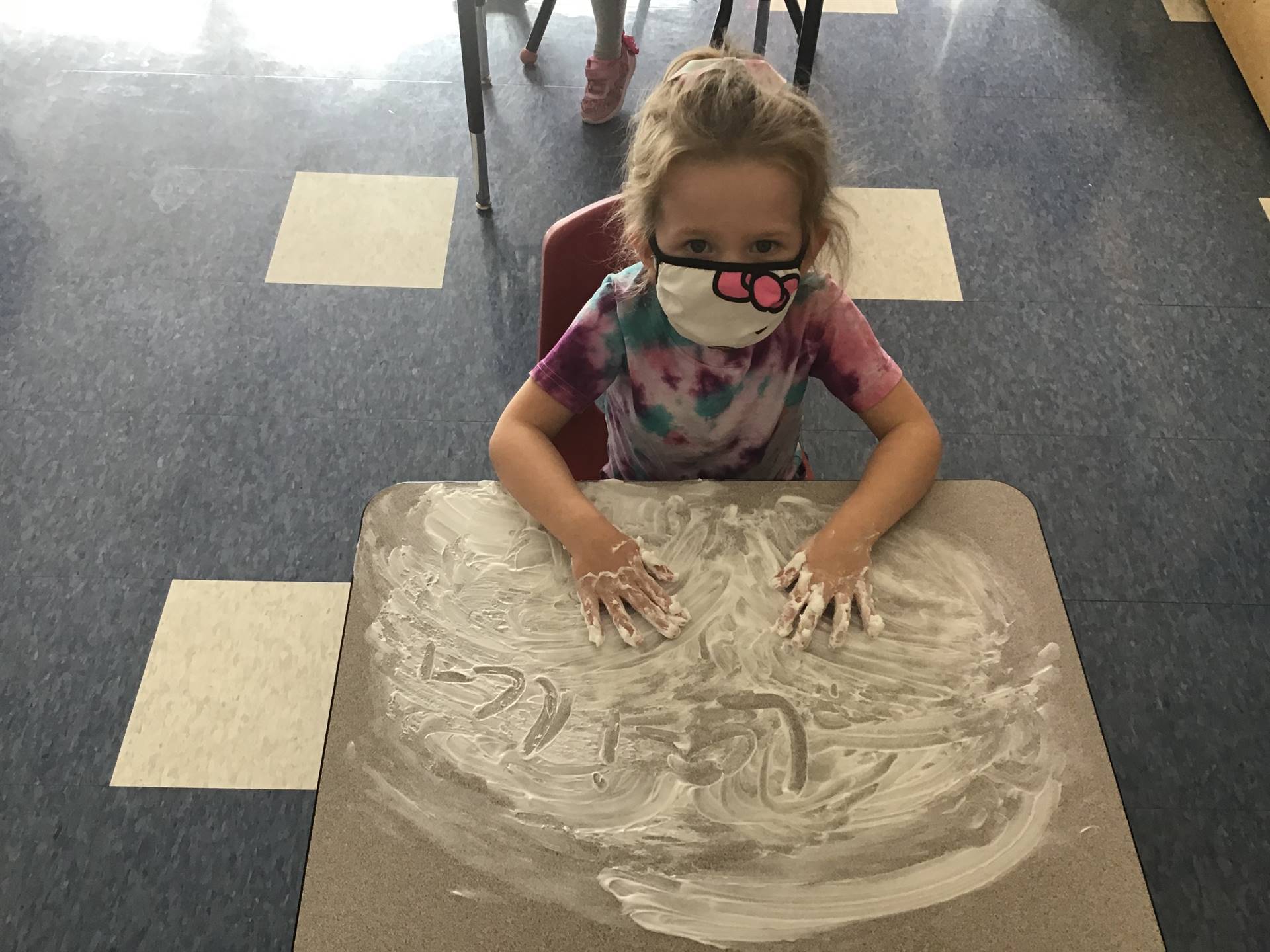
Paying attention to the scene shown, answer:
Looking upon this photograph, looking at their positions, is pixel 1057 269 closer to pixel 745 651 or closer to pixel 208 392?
pixel 745 651

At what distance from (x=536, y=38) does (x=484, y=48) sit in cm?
14

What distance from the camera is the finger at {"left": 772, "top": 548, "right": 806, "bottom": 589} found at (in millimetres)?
742

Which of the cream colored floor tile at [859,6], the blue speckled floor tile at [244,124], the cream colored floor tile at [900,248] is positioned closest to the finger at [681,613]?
the cream colored floor tile at [900,248]

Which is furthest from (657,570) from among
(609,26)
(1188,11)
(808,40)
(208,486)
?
(1188,11)

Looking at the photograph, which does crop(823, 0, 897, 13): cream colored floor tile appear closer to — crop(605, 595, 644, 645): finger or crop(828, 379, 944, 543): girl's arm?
crop(828, 379, 944, 543): girl's arm

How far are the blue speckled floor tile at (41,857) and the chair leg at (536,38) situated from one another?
1.85 meters

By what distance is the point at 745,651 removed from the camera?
0.71m

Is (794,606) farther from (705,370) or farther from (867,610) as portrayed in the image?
(705,370)

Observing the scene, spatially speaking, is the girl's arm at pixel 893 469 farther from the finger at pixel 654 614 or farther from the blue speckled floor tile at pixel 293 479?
the blue speckled floor tile at pixel 293 479

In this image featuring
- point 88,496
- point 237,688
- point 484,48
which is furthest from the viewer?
point 484,48

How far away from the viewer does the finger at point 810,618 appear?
0.71m

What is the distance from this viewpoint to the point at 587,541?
0.75 metres

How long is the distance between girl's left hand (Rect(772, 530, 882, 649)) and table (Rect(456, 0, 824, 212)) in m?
0.88

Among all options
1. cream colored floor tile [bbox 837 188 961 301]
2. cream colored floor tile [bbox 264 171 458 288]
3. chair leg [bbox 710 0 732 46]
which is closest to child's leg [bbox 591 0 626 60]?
chair leg [bbox 710 0 732 46]
